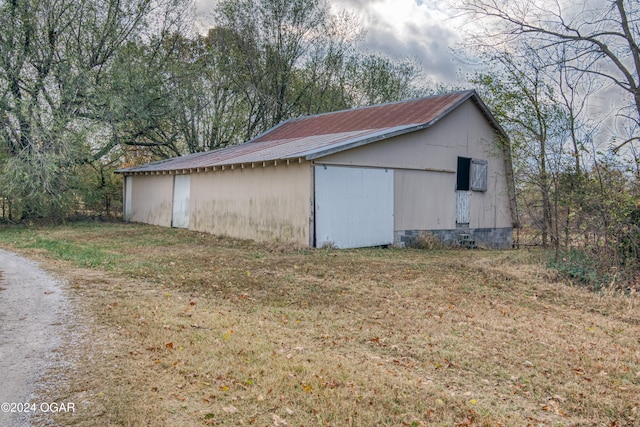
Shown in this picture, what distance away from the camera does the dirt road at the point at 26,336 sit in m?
3.26

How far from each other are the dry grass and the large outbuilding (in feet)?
11.1

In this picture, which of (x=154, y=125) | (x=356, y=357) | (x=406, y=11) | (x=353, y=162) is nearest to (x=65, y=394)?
(x=356, y=357)

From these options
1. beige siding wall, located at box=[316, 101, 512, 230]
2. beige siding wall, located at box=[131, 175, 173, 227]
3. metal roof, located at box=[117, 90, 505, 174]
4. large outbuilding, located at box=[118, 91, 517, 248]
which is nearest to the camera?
large outbuilding, located at box=[118, 91, 517, 248]

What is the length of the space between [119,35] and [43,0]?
284 centimetres

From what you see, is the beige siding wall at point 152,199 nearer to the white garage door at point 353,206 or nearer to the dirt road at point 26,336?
the white garage door at point 353,206

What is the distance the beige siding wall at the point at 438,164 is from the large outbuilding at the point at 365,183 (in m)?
0.03

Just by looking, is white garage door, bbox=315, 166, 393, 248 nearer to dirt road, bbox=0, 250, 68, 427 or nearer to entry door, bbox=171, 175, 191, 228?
dirt road, bbox=0, 250, 68, 427

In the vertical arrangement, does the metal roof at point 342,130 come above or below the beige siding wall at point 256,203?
above

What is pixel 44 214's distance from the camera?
17312mm
